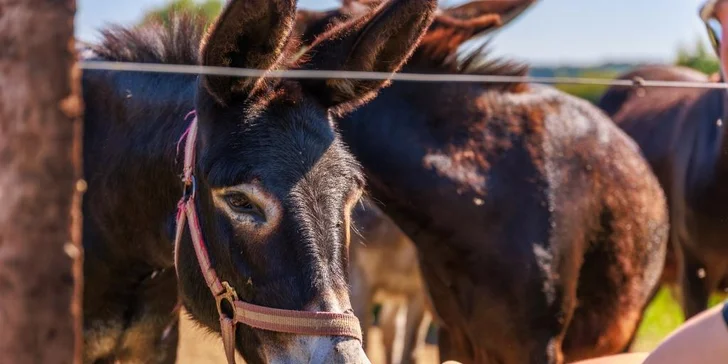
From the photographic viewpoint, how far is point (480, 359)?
12.3 feet

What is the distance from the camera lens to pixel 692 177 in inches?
215

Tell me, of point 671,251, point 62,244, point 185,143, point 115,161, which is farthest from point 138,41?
point 671,251

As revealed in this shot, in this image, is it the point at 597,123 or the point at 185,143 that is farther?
the point at 597,123

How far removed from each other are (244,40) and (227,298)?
712 millimetres

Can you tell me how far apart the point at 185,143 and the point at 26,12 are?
1305 mm

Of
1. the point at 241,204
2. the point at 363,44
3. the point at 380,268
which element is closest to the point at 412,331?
the point at 380,268

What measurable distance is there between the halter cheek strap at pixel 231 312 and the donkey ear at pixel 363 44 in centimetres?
42

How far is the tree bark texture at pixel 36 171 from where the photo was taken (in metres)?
1.32

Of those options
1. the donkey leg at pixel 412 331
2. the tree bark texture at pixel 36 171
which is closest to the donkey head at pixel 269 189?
the tree bark texture at pixel 36 171

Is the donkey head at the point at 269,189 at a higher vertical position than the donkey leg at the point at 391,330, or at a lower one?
higher

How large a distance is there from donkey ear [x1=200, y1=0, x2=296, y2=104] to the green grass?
6015 millimetres

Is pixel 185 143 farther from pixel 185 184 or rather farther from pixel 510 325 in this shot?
pixel 510 325

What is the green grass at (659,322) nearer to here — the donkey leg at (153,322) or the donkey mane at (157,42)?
the donkey leg at (153,322)

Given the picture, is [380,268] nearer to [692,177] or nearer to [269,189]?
[692,177]
